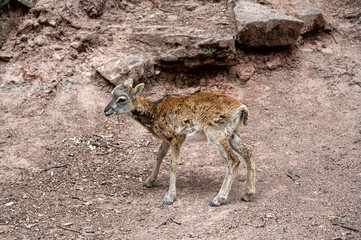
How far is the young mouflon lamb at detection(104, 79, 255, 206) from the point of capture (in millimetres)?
8172

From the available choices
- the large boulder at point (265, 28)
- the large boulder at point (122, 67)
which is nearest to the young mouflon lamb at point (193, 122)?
the large boulder at point (122, 67)

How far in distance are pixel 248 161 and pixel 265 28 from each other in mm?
5858

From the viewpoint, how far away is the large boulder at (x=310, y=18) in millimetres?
13859

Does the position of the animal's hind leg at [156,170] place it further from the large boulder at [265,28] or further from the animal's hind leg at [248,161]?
the large boulder at [265,28]

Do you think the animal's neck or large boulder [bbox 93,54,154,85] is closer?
the animal's neck

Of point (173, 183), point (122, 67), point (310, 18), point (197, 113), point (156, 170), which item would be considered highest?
point (310, 18)

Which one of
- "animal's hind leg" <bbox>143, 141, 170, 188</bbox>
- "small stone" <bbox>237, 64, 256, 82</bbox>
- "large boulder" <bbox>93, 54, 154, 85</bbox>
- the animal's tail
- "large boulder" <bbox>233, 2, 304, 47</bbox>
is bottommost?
"animal's hind leg" <bbox>143, 141, 170, 188</bbox>

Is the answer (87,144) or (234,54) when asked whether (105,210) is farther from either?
(234,54)

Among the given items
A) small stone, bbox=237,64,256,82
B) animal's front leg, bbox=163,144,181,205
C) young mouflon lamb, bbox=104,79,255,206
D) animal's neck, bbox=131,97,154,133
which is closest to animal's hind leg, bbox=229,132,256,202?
young mouflon lamb, bbox=104,79,255,206

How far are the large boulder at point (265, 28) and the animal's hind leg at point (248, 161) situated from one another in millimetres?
5187

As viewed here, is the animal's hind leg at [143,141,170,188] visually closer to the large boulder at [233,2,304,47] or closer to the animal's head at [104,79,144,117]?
the animal's head at [104,79,144,117]

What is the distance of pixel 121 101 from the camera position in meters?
8.91

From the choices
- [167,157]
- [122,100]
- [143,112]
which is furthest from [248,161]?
[122,100]

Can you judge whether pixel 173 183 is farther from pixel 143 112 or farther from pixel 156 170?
pixel 143 112
